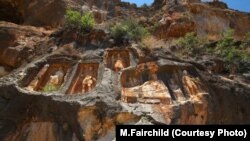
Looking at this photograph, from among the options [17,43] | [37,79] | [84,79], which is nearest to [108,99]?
[84,79]

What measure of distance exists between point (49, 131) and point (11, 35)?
742 centimetres

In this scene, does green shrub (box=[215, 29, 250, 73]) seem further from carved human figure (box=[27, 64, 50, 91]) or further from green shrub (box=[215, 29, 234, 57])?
carved human figure (box=[27, 64, 50, 91])

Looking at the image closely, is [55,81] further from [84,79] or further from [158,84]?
[158,84]

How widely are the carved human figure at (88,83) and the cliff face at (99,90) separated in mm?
24

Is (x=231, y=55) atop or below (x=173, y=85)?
atop

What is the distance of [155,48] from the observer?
12.4 metres

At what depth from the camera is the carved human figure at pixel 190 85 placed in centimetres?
1031

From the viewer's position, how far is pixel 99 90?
975cm

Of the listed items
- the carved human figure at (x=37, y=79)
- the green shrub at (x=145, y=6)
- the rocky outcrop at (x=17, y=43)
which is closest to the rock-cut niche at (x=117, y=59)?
the carved human figure at (x=37, y=79)

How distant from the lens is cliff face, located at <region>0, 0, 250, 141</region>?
9.19 meters

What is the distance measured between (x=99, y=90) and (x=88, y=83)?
1142 millimetres

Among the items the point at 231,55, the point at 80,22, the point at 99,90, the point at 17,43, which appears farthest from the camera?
the point at 17,43

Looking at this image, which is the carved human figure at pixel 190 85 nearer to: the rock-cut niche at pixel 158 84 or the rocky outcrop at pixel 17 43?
the rock-cut niche at pixel 158 84

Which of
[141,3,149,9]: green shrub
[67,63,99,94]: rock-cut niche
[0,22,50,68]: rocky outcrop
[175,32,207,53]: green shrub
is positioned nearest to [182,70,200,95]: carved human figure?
[175,32,207,53]: green shrub
